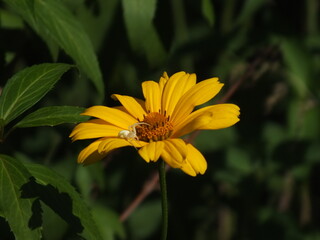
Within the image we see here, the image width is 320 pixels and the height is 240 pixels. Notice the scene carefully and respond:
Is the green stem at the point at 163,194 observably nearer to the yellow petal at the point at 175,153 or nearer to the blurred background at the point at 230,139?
the yellow petal at the point at 175,153

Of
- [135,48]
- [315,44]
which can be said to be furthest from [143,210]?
[135,48]

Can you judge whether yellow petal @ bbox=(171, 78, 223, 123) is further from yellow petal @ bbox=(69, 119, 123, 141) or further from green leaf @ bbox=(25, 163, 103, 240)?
green leaf @ bbox=(25, 163, 103, 240)

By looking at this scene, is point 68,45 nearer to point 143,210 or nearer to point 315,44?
point 315,44

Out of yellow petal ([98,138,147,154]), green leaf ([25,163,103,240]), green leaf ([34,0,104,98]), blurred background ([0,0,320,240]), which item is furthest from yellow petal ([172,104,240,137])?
blurred background ([0,0,320,240])

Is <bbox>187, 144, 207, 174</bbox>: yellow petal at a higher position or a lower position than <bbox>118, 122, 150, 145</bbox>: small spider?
lower

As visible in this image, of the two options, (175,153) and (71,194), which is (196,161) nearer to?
(175,153)
